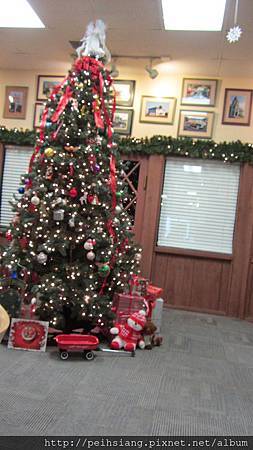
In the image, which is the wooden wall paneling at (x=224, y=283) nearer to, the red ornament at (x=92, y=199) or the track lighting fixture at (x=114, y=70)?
the red ornament at (x=92, y=199)

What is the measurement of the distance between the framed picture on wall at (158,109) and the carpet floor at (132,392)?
2860 mm

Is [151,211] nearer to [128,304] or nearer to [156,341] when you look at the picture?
[128,304]

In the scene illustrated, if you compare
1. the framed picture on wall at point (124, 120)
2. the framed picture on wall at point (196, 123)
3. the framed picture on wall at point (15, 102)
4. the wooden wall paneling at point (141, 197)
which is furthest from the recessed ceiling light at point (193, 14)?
the framed picture on wall at point (15, 102)

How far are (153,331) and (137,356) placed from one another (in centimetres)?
48

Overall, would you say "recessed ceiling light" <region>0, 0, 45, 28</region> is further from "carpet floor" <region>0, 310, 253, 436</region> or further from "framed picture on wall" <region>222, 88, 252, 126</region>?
"carpet floor" <region>0, 310, 253, 436</region>

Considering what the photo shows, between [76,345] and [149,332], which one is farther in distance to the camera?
[149,332]

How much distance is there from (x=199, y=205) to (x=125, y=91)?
180cm

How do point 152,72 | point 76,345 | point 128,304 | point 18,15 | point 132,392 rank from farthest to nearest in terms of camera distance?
point 152,72 → point 18,15 → point 128,304 → point 76,345 → point 132,392

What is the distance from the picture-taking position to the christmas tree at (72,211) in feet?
10.7

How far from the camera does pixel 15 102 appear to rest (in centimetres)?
531

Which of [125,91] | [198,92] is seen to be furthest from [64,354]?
[198,92]

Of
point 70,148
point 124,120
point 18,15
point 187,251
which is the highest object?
point 18,15

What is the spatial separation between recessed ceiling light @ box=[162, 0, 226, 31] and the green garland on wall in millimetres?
1405

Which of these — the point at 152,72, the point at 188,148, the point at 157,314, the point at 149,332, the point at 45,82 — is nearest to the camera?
the point at 149,332
